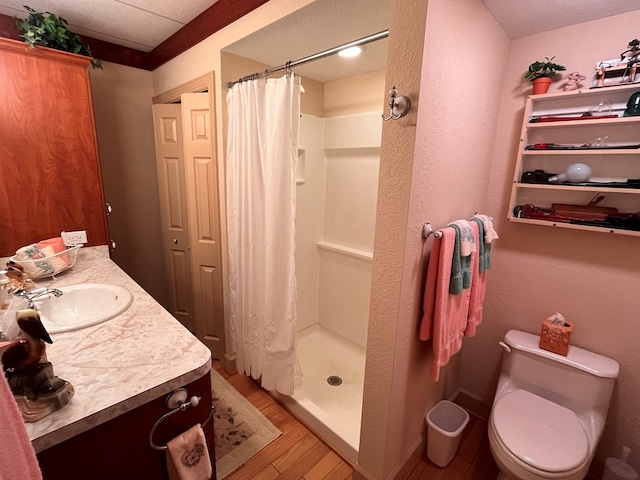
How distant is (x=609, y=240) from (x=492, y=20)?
3.68ft

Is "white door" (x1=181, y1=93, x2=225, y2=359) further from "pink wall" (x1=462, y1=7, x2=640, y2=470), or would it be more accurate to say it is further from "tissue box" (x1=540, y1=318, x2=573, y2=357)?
"tissue box" (x1=540, y1=318, x2=573, y2=357)

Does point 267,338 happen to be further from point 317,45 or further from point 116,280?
point 317,45

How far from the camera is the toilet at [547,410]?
1146 mm

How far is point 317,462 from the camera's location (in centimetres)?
152

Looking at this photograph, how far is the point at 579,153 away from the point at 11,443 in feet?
6.29

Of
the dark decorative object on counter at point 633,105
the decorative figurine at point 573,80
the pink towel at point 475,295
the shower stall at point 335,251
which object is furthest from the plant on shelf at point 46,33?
the dark decorative object on counter at point 633,105

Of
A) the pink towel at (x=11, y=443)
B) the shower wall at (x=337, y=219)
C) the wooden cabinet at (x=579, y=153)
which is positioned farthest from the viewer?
the shower wall at (x=337, y=219)

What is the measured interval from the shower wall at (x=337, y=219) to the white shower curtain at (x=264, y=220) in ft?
2.10

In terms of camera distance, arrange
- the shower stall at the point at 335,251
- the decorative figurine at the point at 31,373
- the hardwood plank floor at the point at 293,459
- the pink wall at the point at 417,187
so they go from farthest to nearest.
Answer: the shower stall at the point at 335,251, the hardwood plank floor at the point at 293,459, the pink wall at the point at 417,187, the decorative figurine at the point at 31,373

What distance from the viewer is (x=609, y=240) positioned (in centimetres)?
134

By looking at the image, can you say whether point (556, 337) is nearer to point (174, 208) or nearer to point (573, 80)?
point (573, 80)

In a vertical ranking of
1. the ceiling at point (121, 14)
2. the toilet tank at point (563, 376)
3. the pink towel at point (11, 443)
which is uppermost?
the ceiling at point (121, 14)

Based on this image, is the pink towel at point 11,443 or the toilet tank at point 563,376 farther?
the toilet tank at point 563,376

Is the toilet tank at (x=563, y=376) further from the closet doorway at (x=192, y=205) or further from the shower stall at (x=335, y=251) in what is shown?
the closet doorway at (x=192, y=205)
